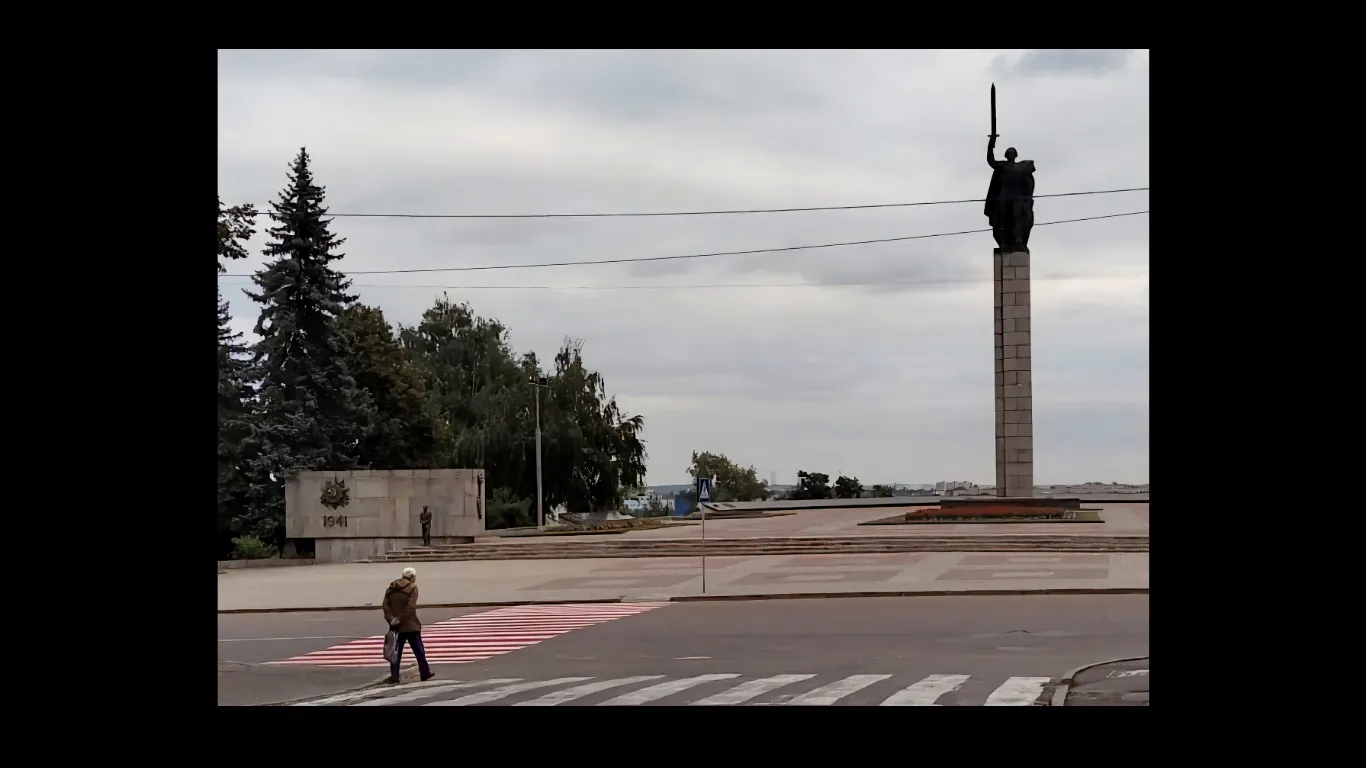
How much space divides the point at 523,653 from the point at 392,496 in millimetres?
24868

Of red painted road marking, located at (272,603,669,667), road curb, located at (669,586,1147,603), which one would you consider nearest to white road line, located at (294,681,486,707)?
red painted road marking, located at (272,603,669,667)

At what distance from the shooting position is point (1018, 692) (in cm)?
1448

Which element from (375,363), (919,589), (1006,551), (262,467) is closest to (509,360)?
(375,363)

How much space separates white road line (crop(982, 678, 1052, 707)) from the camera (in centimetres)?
1362

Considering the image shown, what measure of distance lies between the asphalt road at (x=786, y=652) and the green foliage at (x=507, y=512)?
122 ft

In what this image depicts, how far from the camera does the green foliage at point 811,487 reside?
8388 cm

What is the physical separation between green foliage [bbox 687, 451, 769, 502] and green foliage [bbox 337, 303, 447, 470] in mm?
57048

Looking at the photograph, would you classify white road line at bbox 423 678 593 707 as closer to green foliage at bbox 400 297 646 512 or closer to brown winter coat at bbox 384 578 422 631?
brown winter coat at bbox 384 578 422 631

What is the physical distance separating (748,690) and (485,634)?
8616 millimetres

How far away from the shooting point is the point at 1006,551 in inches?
1449

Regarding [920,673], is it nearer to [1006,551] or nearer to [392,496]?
[1006,551]

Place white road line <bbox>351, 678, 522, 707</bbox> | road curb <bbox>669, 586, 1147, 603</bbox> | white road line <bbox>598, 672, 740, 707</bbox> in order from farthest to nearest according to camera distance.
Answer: road curb <bbox>669, 586, 1147, 603</bbox>, white road line <bbox>351, 678, 522, 707</bbox>, white road line <bbox>598, 672, 740, 707</bbox>

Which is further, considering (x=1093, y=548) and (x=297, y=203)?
(x=297, y=203)

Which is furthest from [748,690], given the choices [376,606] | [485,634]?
[376,606]
